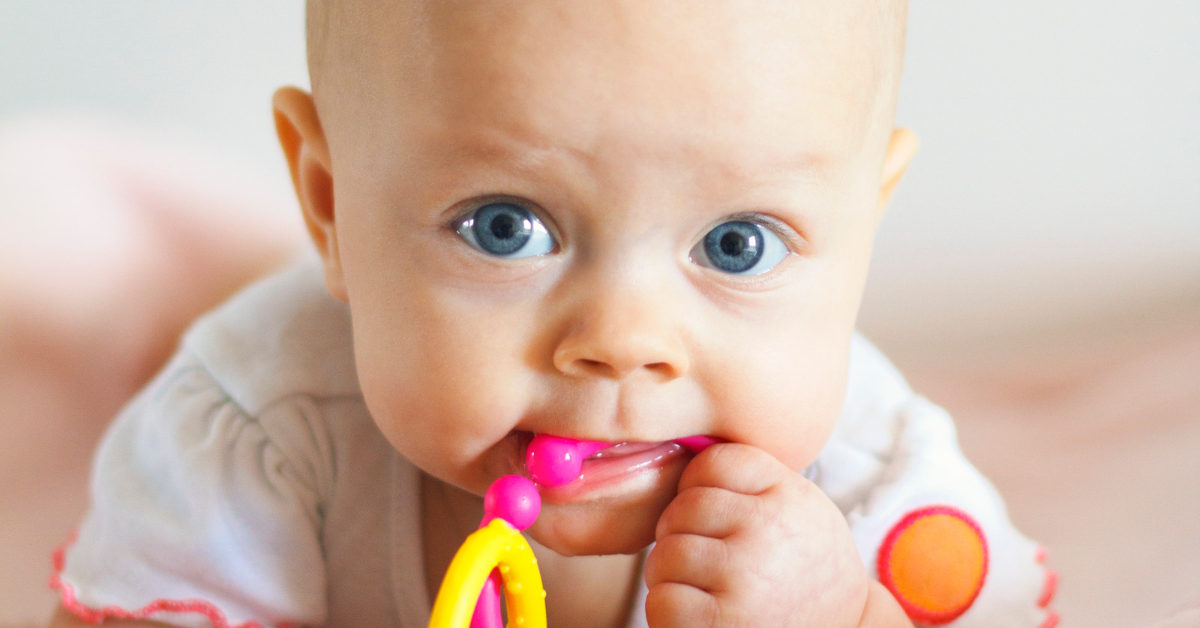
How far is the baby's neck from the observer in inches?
33.7

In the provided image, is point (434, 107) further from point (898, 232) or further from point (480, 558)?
point (898, 232)

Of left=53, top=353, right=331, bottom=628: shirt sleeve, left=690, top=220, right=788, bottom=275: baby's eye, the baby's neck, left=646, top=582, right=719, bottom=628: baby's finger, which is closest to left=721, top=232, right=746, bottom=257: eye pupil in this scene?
left=690, top=220, right=788, bottom=275: baby's eye

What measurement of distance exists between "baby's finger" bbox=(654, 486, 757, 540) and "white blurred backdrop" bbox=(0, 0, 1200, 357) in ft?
2.58

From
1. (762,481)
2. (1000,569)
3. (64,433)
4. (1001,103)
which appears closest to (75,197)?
(64,433)

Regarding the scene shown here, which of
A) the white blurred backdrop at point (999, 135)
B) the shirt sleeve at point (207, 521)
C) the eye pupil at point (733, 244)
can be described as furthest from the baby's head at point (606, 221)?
the white blurred backdrop at point (999, 135)

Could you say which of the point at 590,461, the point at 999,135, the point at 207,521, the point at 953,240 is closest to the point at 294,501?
the point at 207,521

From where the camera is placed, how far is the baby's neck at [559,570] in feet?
2.81

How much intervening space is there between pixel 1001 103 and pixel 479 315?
1093mm

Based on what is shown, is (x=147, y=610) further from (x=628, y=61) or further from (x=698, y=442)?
(x=628, y=61)

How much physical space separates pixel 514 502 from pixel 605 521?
0.07 metres

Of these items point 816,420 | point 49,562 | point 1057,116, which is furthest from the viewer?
point 1057,116

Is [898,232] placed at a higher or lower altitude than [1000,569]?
higher

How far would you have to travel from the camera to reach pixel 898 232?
5.01ft

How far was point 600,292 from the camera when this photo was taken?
0.60 metres
